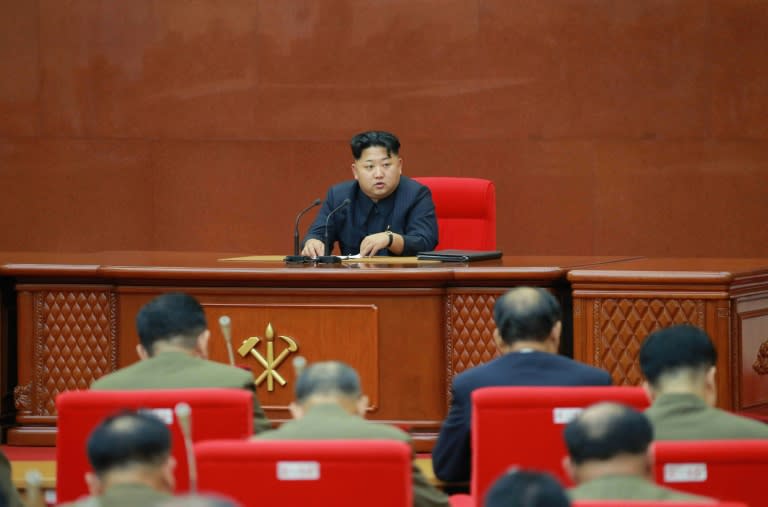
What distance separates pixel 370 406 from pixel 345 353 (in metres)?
0.20

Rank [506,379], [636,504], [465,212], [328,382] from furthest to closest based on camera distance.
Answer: [465,212] < [506,379] < [328,382] < [636,504]

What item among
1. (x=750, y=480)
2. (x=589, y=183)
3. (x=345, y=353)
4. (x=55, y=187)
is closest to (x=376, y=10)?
(x=589, y=183)

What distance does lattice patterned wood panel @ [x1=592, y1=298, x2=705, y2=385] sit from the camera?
419 cm

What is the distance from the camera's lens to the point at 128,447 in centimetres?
205

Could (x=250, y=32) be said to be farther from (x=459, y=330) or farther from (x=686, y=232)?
(x=459, y=330)

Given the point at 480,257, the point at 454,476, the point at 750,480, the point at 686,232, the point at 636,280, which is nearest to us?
the point at 750,480

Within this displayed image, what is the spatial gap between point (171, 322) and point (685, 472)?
1.42 metres

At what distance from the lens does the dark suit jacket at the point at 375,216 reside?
5348 mm

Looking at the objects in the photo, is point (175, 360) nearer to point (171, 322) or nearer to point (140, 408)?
point (171, 322)

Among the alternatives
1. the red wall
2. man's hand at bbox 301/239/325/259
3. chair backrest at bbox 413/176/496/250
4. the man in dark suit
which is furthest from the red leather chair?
the red wall

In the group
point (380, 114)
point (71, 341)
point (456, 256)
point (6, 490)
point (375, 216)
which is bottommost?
point (6, 490)

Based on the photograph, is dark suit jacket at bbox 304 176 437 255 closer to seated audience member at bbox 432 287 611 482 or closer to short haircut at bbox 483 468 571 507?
seated audience member at bbox 432 287 611 482

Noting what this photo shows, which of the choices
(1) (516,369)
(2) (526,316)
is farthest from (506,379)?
(2) (526,316)

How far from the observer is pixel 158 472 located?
2078mm
